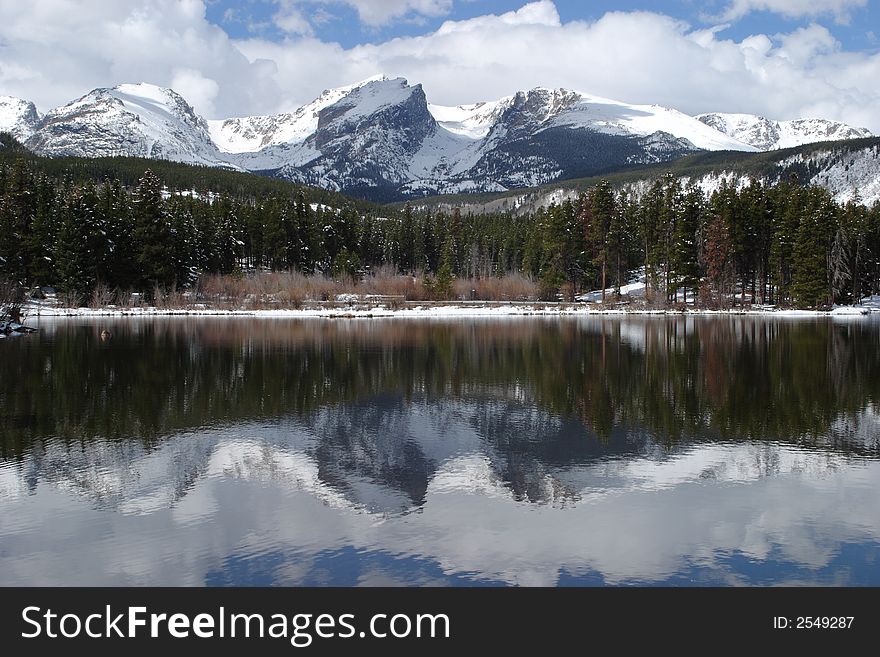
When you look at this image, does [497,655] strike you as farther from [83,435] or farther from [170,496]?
[83,435]

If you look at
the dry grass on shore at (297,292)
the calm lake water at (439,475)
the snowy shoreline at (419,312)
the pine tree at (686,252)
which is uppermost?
the pine tree at (686,252)

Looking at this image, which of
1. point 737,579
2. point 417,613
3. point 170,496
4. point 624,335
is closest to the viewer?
point 417,613

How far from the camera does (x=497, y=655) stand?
7.02 metres

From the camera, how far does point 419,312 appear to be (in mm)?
71375

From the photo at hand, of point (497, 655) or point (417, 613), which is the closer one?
point (497, 655)

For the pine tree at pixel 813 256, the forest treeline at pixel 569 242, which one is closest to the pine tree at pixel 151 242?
the forest treeline at pixel 569 242

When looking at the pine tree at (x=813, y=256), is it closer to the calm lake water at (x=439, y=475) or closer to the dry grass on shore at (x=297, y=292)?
the dry grass on shore at (x=297, y=292)

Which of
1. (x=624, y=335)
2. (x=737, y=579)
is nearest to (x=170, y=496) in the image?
(x=737, y=579)

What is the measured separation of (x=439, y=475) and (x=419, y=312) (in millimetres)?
59027

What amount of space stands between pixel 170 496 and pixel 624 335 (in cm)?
3584

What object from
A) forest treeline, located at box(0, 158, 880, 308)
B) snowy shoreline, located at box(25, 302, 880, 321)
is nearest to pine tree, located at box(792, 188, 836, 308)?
forest treeline, located at box(0, 158, 880, 308)

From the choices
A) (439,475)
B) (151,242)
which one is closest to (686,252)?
(151,242)

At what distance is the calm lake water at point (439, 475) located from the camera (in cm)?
862

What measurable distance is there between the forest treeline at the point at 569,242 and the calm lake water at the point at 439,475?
3837 centimetres
